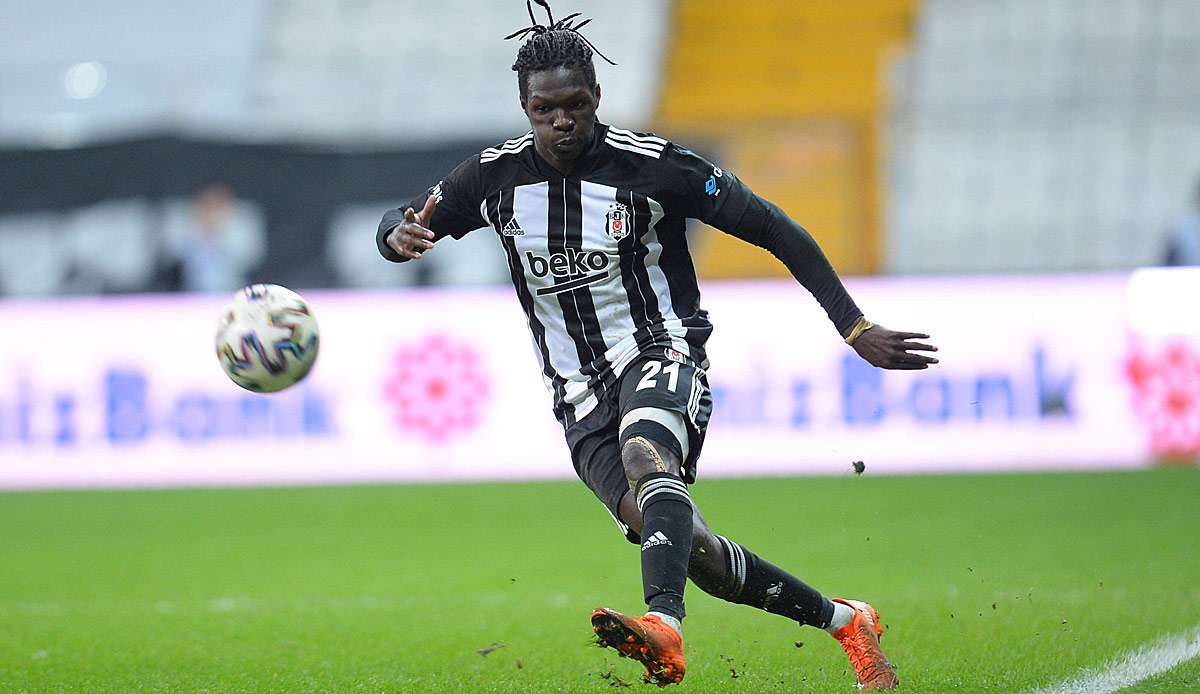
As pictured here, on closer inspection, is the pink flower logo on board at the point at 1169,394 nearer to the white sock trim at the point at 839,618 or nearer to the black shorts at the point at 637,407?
the white sock trim at the point at 839,618

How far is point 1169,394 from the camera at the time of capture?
11.9 meters

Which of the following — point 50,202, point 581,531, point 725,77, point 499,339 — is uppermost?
point 725,77

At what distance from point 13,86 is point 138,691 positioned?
41.2 ft

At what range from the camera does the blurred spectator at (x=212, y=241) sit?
13445 mm

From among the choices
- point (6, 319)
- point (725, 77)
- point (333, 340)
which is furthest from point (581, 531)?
point (725, 77)

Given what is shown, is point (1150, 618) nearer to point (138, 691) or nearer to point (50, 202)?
point (138, 691)

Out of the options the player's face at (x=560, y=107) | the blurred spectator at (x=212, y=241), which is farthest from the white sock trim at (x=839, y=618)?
the blurred spectator at (x=212, y=241)

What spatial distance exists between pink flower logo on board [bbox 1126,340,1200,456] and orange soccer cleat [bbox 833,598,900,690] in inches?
304

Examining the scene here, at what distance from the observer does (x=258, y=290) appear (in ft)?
17.0

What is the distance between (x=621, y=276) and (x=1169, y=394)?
8184 millimetres

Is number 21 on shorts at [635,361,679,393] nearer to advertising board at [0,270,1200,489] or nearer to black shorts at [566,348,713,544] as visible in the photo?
black shorts at [566,348,713,544]

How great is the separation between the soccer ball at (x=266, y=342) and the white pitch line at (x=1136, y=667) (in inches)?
95.7

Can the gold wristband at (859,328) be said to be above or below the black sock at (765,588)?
above

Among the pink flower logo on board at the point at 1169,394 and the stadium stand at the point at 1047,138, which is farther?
the stadium stand at the point at 1047,138
